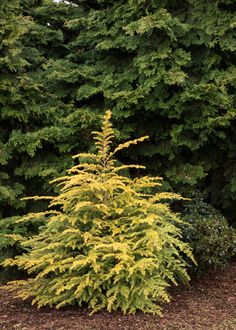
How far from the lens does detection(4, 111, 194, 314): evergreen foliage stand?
4520 millimetres

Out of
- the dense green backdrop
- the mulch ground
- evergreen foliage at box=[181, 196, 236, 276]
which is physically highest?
the dense green backdrop

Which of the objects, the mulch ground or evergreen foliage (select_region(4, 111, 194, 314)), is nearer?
the mulch ground

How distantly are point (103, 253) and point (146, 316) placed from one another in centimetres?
69

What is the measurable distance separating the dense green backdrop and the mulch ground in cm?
164

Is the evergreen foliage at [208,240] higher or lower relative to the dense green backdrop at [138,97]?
lower

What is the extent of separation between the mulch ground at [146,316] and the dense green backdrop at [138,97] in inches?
64.5

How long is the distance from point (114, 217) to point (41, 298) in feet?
3.54

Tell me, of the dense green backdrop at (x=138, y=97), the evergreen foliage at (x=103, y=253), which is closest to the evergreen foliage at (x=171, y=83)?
the dense green backdrop at (x=138, y=97)

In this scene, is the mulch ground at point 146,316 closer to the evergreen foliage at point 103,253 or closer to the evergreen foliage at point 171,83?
the evergreen foliage at point 103,253

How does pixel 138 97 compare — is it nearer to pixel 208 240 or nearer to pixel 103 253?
pixel 208 240

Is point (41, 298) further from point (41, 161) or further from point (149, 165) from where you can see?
point (149, 165)

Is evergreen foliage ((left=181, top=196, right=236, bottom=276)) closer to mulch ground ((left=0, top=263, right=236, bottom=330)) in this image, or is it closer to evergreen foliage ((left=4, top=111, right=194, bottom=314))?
mulch ground ((left=0, top=263, right=236, bottom=330))

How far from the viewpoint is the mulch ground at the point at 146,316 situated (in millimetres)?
4352

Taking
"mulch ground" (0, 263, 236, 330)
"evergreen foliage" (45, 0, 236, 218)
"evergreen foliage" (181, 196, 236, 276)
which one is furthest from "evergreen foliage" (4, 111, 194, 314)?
"evergreen foliage" (45, 0, 236, 218)
